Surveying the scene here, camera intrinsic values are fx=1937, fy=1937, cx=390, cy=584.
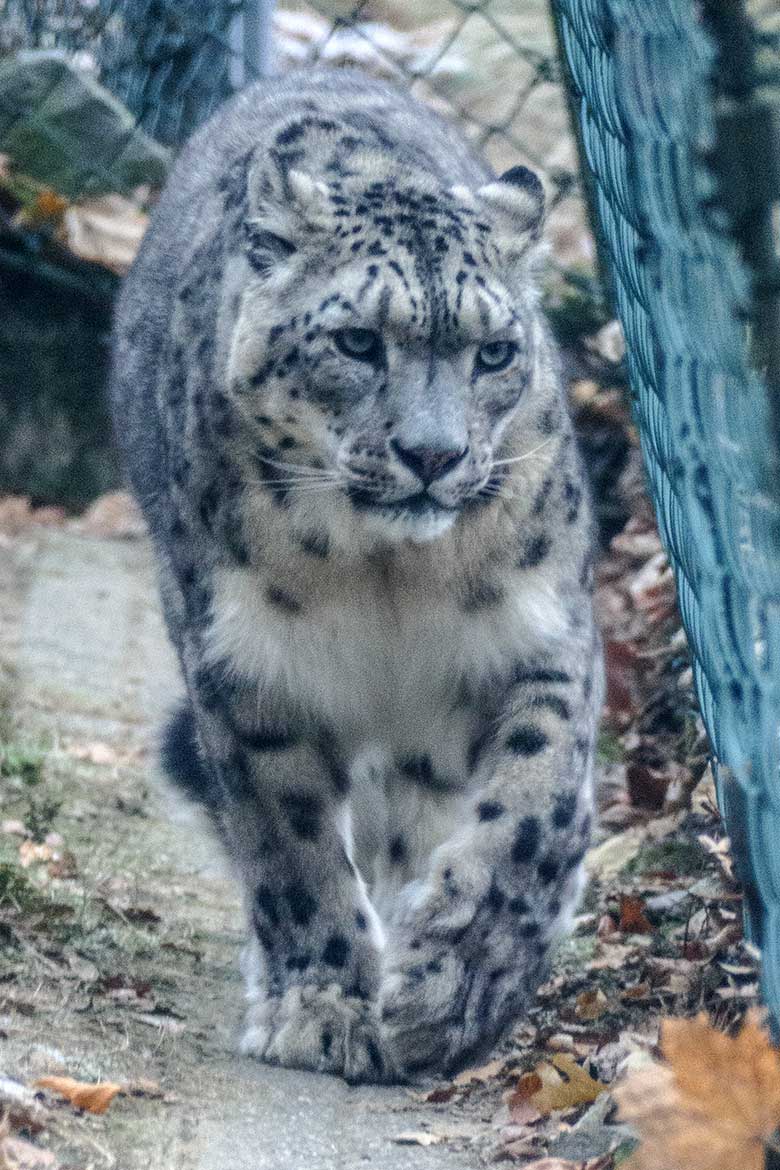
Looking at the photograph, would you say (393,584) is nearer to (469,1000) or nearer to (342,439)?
(342,439)

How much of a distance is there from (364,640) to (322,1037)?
2.82ft

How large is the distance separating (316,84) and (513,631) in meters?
1.89

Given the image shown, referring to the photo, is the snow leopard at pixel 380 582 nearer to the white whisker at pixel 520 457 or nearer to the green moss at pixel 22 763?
the white whisker at pixel 520 457

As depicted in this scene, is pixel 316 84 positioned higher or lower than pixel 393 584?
higher

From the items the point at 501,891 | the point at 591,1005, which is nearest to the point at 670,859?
the point at 591,1005

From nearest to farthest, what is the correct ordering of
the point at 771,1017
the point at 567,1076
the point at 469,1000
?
the point at 771,1017, the point at 567,1076, the point at 469,1000

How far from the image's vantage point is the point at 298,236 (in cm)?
401

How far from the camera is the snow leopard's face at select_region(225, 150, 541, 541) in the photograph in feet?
12.5

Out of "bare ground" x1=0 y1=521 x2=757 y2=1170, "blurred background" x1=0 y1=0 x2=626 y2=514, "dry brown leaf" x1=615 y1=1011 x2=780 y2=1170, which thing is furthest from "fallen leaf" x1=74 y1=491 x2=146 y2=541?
"dry brown leaf" x1=615 y1=1011 x2=780 y2=1170

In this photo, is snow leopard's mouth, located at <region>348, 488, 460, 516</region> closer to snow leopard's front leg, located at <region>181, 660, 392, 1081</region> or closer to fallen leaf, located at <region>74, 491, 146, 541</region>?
snow leopard's front leg, located at <region>181, 660, 392, 1081</region>

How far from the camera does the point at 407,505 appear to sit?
3.83 m

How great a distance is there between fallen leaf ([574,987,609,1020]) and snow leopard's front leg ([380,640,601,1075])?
10cm

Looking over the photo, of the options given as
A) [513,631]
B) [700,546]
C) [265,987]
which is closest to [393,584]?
[513,631]

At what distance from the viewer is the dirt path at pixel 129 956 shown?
3.18 metres
